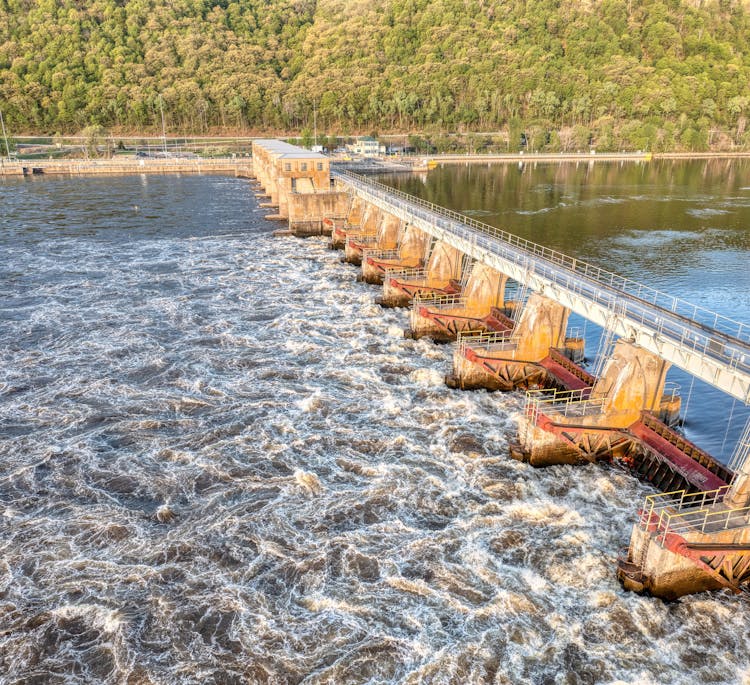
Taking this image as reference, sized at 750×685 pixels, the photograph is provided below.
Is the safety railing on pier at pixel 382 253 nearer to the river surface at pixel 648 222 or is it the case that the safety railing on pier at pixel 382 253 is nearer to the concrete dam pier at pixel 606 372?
the concrete dam pier at pixel 606 372

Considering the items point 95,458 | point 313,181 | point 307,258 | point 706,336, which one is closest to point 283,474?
point 95,458

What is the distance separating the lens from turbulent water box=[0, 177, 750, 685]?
883 inches

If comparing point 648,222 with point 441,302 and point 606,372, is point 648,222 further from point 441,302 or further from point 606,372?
point 606,372

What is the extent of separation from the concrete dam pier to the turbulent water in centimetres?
138

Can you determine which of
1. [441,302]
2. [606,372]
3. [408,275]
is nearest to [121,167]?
[408,275]

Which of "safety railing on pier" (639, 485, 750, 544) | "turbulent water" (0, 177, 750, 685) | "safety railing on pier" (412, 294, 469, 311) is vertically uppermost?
"safety railing on pier" (412, 294, 469, 311)

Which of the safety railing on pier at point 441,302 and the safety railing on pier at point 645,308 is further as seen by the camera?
the safety railing on pier at point 441,302

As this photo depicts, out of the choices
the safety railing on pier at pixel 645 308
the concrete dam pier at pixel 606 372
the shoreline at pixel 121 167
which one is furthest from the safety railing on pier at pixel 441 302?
the shoreline at pixel 121 167

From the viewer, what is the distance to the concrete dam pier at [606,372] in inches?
969

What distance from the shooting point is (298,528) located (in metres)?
29.1

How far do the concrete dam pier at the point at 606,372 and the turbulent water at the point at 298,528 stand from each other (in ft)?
4.52

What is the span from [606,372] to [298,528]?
19.3m

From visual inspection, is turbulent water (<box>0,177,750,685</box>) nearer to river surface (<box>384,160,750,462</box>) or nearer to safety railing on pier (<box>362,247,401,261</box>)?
river surface (<box>384,160,750,462</box>)

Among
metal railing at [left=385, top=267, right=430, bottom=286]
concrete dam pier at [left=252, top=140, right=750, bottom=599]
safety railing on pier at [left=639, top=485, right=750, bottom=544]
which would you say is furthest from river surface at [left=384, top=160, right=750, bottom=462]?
metal railing at [left=385, top=267, right=430, bottom=286]
